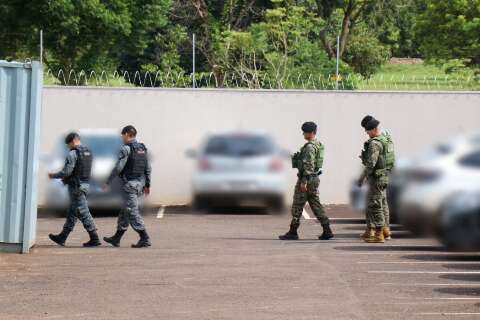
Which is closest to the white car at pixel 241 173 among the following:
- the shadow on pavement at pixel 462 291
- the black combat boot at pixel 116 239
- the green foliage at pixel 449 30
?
the black combat boot at pixel 116 239

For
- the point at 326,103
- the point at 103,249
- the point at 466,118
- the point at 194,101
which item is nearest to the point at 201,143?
the point at 194,101

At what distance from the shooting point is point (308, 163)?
1627cm

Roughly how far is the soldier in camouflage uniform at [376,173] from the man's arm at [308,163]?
0.64 metres

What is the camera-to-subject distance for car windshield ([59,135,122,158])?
2038 cm

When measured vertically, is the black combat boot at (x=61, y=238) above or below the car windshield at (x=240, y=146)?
below

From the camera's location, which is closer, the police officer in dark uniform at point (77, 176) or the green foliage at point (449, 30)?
the police officer in dark uniform at point (77, 176)

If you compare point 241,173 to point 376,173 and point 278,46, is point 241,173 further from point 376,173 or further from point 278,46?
point 278,46

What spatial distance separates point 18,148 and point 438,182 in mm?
5255

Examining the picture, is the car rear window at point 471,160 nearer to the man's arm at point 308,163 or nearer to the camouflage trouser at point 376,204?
the camouflage trouser at point 376,204

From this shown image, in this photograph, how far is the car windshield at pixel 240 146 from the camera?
Answer: 2055 cm

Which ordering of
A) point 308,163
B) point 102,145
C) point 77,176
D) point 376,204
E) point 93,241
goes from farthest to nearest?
point 102,145 → point 308,163 → point 376,204 → point 93,241 → point 77,176

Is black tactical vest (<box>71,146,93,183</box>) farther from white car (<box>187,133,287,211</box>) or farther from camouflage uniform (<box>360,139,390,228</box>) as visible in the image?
white car (<box>187,133,287,211</box>)

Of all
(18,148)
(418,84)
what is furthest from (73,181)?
(418,84)

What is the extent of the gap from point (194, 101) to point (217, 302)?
41.4 feet
